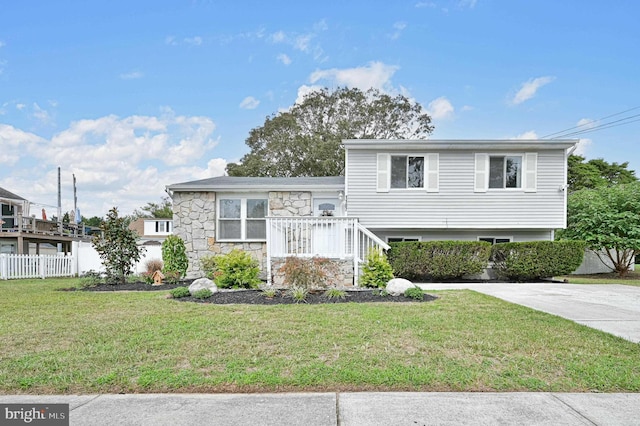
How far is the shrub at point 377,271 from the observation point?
899 cm

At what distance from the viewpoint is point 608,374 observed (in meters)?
3.62

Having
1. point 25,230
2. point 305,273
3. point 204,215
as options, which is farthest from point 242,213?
point 25,230

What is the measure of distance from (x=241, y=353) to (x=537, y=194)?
12.2 metres

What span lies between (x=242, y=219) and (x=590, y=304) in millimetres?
9854

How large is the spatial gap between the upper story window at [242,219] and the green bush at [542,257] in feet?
26.0

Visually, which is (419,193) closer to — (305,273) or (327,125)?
(305,273)

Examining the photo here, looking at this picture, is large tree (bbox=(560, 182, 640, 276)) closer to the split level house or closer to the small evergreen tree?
→ the split level house

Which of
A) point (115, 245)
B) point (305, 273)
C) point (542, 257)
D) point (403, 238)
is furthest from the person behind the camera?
point (403, 238)

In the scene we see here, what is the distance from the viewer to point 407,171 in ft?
43.5

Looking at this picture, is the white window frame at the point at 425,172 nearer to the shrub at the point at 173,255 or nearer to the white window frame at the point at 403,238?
the white window frame at the point at 403,238

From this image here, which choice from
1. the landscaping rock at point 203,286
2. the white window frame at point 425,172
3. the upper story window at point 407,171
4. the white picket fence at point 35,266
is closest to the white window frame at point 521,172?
the white window frame at point 425,172

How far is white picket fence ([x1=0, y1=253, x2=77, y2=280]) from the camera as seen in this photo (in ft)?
44.9

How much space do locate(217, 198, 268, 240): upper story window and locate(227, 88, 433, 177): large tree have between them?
12.7m

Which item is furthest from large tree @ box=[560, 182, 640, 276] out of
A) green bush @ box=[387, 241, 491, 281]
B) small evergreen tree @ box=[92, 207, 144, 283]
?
small evergreen tree @ box=[92, 207, 144, 283]
